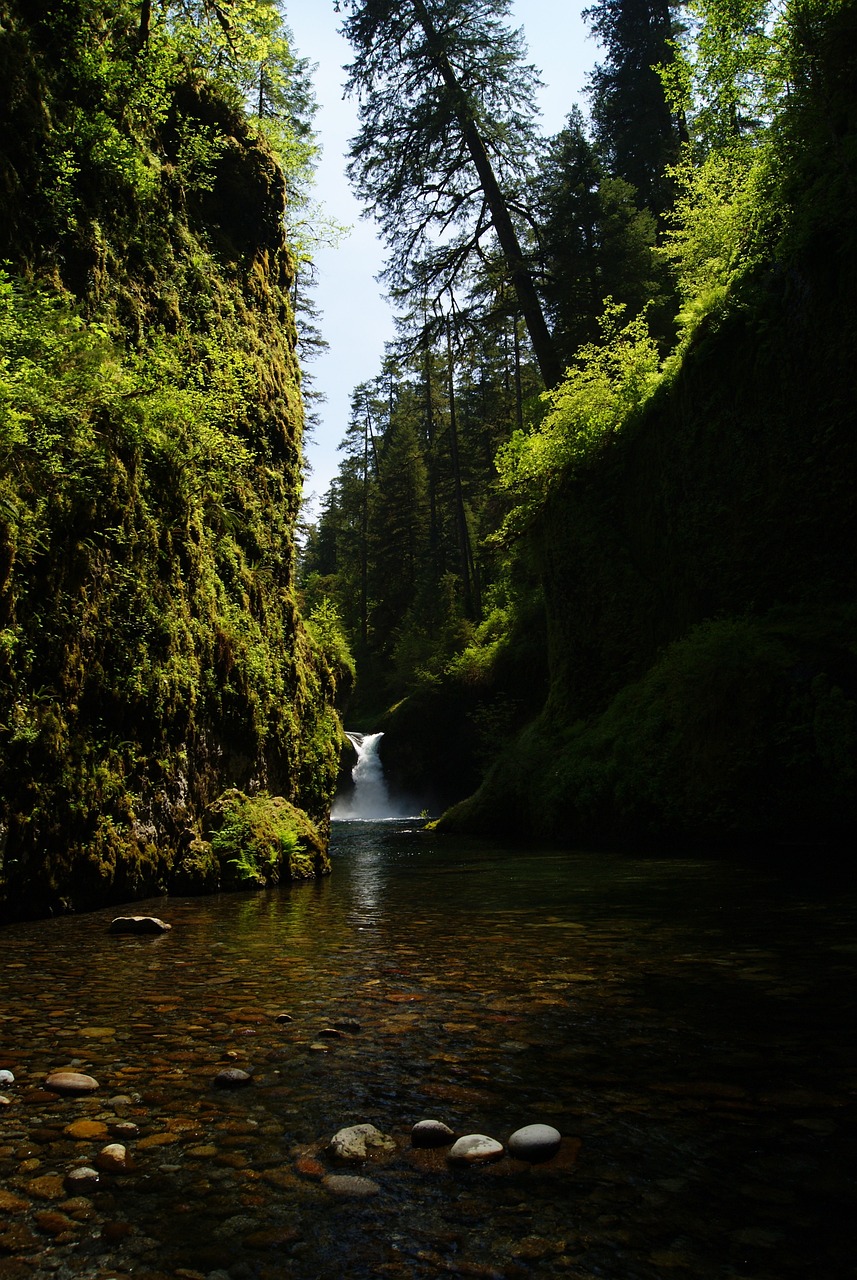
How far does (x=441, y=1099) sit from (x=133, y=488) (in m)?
6.50

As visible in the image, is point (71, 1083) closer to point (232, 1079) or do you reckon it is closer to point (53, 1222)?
point (232, 1079)

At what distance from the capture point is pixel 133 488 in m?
7.27

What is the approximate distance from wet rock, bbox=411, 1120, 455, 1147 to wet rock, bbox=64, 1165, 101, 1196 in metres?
0.82

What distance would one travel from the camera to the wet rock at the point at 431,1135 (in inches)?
79.4

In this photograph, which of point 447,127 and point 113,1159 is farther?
point 447,127

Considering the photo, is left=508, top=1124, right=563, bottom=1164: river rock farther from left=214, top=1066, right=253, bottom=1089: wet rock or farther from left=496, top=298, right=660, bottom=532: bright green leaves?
left=496, top=298, right=660, bottom=532: bright green leaves

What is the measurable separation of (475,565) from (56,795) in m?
33.2

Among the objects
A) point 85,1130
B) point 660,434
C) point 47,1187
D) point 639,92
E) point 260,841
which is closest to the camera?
point 47,1187

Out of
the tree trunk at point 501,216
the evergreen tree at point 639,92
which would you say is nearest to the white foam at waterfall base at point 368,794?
the tree trunk at point 501,216

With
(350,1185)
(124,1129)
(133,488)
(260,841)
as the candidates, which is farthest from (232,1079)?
(260,841)

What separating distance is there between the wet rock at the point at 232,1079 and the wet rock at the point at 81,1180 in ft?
1.97

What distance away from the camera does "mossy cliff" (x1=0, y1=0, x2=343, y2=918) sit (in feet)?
19.1

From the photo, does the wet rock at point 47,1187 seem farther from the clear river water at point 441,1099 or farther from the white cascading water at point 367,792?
the white cascading water at point 367,792

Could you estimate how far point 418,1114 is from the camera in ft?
7.30
